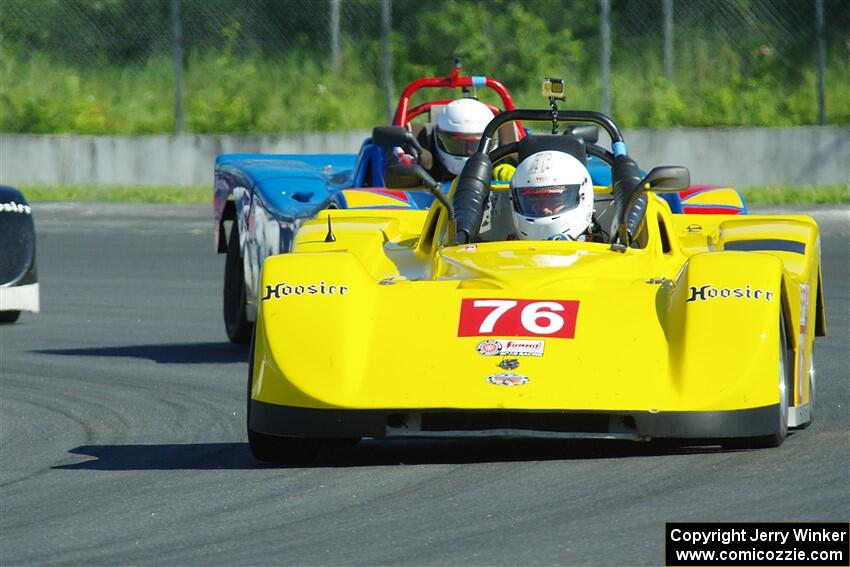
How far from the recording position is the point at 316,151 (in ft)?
71.6

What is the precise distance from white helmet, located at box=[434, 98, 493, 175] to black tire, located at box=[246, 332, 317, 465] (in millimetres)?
4899

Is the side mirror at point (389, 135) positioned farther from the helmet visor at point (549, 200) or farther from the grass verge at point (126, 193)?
the grass verge at point (126, 193)

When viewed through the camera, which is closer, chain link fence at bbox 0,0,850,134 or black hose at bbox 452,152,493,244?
black hose at bbox 452,152,493,244

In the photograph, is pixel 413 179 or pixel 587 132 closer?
pixel 413 179

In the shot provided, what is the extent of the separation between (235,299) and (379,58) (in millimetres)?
10889

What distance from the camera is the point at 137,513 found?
651cm

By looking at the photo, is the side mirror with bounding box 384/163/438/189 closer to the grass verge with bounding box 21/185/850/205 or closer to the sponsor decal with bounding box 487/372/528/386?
the sponsor decal with bounding box 487/372/528/386

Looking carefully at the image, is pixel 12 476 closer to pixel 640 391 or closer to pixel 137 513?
pixel 137 513

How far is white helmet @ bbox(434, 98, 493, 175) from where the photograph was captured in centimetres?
1213

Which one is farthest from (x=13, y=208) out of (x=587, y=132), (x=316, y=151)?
(x=316, y=151)

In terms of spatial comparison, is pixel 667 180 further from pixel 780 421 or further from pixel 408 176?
pixel 780 421

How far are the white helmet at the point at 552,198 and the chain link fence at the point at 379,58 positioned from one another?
1208 cm

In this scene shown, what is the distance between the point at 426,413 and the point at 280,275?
1.02m

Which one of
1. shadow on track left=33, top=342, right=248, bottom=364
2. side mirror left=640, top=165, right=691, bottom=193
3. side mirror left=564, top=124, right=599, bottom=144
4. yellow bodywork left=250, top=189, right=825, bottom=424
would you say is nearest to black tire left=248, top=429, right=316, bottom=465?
yellow bodywork left=250, top=189, right=825, bottom=424
